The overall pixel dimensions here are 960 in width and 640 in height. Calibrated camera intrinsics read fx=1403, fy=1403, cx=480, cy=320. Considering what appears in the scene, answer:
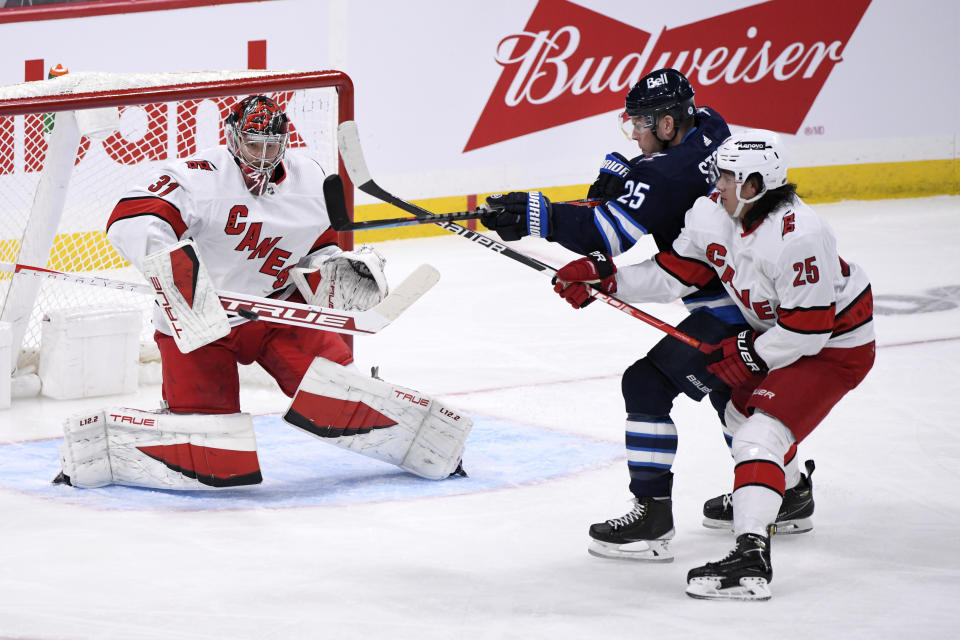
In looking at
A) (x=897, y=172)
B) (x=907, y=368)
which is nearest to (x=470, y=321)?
(x=907, y=368)

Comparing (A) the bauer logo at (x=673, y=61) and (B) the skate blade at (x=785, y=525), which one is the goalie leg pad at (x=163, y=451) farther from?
(A) the bauer logo at (x=673, y=61)

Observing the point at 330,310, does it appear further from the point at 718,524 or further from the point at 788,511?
the point at 788,511

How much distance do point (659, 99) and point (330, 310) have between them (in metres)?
1.02

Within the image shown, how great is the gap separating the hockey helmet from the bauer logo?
13.0 ft

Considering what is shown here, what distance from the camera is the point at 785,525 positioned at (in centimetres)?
328

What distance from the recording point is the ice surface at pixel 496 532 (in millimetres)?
2699

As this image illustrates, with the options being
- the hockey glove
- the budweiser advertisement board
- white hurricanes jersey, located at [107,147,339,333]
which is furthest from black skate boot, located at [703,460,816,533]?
the budweiser advertisement board

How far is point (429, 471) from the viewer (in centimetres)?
371

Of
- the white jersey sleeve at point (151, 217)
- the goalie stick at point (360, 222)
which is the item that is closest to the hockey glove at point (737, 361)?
Answer: the goalie stick at point (360, 222)

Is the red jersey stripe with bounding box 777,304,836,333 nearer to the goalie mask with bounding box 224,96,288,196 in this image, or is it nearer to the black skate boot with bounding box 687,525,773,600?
the black skate boot with bounding box 687,525,773,600

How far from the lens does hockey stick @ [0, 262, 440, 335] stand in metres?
3.54

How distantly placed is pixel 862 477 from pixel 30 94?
2.69 metres

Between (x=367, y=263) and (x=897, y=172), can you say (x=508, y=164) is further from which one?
(x=367, y=263)

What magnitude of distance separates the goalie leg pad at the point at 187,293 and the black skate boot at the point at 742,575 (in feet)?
4.37
